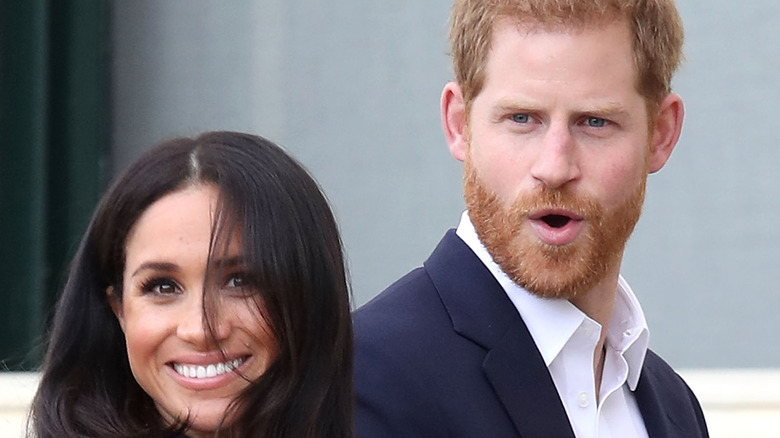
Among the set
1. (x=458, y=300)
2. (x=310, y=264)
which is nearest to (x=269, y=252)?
(x=310, y=264)

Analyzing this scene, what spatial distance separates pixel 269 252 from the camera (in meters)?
1.81

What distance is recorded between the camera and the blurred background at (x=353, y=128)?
3674 millimetres

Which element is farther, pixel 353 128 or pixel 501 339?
pixel 353 128

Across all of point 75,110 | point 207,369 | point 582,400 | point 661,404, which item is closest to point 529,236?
point 582,400

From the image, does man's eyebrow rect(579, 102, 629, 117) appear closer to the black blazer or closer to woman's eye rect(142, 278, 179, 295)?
the black blazer

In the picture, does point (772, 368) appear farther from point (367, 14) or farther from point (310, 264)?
point (310, 264)

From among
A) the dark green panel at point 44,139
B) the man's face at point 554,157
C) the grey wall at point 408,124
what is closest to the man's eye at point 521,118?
the man's face at point 554,157

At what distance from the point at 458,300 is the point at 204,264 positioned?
52 centimetres

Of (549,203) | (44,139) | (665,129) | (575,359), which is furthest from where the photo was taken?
(44,139)

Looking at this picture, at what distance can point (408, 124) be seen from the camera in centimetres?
377

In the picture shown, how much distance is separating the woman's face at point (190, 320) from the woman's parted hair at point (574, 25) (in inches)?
21.8

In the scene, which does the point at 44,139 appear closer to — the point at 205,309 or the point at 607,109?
the point at 607,109

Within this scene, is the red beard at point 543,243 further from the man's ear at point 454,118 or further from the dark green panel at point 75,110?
the dark green panel at point 75,110

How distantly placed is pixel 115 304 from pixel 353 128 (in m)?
1.94
